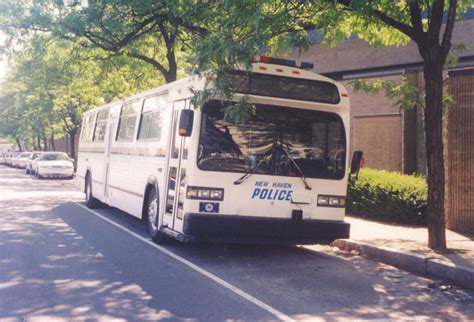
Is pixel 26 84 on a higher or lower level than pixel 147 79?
higher

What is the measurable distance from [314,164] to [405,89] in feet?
9.81

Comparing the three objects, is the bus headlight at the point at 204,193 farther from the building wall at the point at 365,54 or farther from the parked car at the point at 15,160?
the parked car at the point at 15,160

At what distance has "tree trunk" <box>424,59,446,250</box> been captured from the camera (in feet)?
30.1

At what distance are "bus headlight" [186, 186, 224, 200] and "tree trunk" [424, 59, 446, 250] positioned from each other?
11.9ft

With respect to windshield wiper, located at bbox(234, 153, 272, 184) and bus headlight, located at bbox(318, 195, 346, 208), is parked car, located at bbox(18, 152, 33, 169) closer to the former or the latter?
windshield wiper, located at bbox(234, 153, 272, 184)

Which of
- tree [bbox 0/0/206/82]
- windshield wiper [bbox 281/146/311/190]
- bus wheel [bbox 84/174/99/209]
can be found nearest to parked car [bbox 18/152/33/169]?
tree [bbox 0/0/206/82]

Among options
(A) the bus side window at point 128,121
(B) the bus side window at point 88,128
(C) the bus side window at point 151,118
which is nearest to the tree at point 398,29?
(C) the bus side window at point 151,118

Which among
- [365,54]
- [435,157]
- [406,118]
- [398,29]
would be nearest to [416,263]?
[435,157]

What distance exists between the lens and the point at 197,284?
6.96 m

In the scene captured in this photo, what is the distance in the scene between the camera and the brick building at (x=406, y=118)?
11266 millimetres

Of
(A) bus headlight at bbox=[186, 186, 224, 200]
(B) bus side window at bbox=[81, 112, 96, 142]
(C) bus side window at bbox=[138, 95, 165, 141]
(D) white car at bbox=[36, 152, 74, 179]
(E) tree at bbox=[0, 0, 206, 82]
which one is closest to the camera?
(A) bus headlight at bbox=[186, 186, 224, 200]

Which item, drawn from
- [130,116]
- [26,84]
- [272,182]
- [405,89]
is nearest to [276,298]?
[272,182]

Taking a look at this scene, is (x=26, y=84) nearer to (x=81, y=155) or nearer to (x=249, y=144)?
(x=81, y=155)

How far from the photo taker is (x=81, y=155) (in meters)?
17.6
